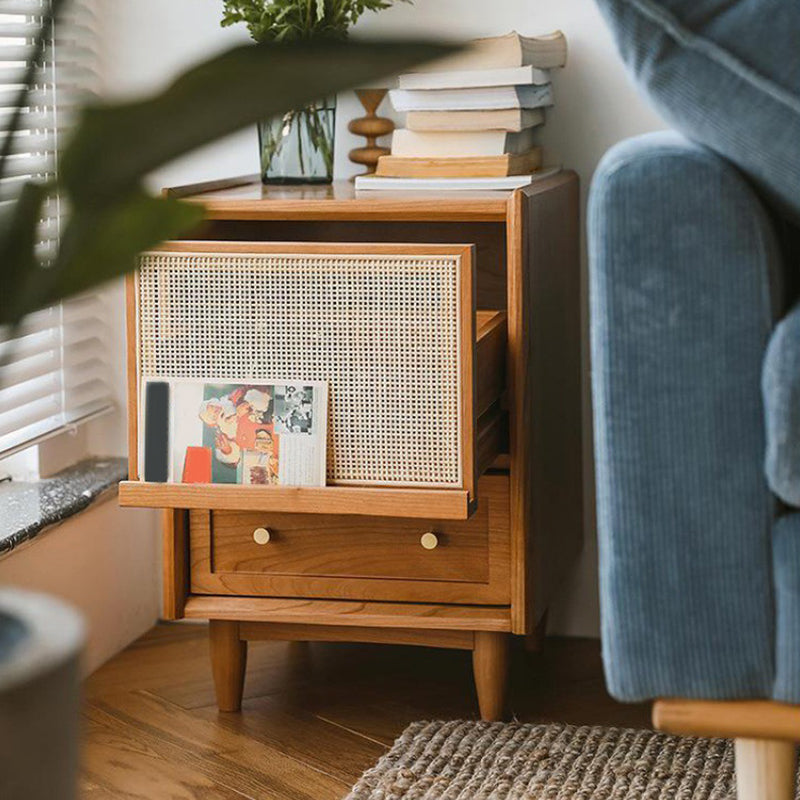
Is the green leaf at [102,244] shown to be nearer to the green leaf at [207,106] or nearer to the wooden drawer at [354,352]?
the green leaf at [207,106]

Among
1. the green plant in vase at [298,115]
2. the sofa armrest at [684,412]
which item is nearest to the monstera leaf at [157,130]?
the sofa armrest at [684,412]

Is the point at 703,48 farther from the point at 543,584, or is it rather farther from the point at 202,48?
the point at 202,48

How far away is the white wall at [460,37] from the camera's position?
6.08 feet

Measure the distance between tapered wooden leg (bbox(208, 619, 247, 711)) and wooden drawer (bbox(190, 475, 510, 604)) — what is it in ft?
0.17

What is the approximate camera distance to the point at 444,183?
1610 millimetres

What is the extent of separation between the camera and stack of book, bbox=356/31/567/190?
1638mm

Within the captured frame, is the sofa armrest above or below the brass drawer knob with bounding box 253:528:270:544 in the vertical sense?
above

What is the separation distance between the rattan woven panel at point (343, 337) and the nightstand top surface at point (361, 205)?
11 cm

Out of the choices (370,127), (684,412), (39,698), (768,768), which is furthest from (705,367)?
(370,127)

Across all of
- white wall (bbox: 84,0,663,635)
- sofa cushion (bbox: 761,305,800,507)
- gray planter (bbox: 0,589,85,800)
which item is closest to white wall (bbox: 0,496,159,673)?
white wall (bbox: 84,0,663,635)

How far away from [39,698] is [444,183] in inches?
45.6

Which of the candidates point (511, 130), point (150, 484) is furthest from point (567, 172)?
point (150, 484)

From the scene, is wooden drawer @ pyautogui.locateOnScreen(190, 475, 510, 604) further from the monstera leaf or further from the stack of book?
the monstera leaf

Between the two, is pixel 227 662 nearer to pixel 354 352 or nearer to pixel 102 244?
pixel 354 352
